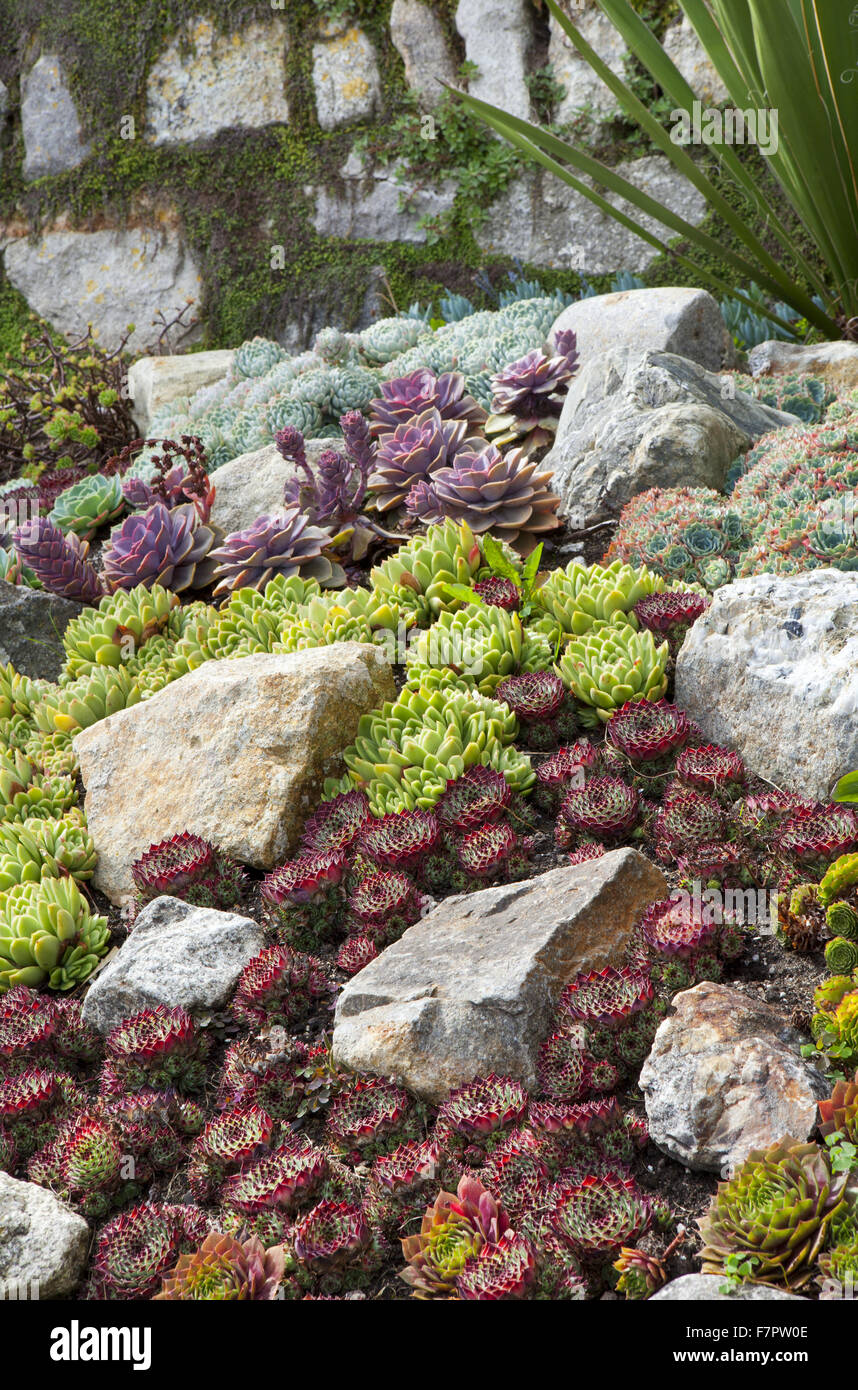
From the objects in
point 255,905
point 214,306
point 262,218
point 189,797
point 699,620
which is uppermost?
point 262,218

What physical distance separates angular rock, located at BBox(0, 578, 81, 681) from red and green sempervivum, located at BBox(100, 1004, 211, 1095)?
7.86 feet

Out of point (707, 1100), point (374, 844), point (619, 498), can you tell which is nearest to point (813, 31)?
point (619, 498)

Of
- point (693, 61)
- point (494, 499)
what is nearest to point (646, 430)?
point (494, 499)

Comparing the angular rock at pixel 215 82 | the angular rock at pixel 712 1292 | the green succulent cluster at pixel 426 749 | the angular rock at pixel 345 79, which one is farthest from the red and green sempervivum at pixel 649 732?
the angular rock at pixel 215 82

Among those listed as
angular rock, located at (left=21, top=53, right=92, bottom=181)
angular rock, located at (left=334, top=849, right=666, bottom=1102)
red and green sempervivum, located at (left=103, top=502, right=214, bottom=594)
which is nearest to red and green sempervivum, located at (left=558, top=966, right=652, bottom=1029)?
angular rock, located at (left=334, top=849, right=666, bottom=1102)

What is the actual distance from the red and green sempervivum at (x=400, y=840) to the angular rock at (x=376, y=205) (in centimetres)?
677

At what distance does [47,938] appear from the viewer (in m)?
2.86

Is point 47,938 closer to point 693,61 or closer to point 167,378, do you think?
point 167,378

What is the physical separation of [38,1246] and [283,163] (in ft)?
28.2

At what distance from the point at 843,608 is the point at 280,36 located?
26.7 feet

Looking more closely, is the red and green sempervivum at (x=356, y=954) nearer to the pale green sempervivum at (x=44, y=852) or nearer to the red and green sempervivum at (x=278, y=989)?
the red and green sempervivum at (x=278, y=989)

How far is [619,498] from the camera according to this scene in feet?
13.3

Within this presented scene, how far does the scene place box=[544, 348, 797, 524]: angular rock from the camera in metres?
3.95

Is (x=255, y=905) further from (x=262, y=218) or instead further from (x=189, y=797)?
(x=262, y=218)
